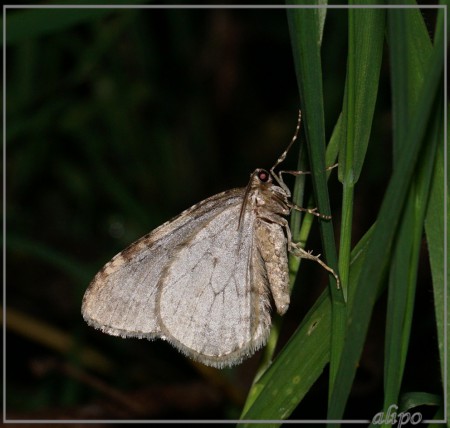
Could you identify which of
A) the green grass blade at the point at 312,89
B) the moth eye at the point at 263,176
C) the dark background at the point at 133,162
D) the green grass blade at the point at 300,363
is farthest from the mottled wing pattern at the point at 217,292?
the dark background at the point at 133,162

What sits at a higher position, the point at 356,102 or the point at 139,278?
the point at 356,102

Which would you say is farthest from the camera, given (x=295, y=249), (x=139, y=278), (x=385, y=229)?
(x=139, y=278)

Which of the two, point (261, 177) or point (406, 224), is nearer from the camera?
point (406, 224)

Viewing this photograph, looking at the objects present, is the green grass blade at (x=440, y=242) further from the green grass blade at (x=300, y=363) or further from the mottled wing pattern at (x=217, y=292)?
the mottled wing pattern at (x=217, y=292)

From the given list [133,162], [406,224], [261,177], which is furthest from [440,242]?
[133,162]

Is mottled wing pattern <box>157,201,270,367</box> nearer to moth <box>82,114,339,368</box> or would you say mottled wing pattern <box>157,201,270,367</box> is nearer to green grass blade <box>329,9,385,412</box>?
moth <box>82,114,339,368</box>

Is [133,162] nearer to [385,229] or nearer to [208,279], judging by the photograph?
[208,279]
